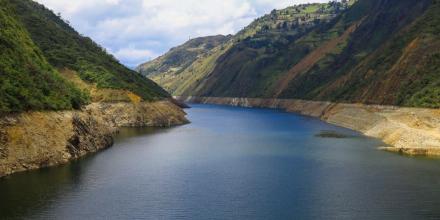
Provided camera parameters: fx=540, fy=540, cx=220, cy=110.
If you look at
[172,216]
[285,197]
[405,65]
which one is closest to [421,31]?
[405,65]

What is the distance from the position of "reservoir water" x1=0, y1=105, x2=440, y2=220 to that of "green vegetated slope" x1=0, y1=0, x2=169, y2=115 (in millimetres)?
13121

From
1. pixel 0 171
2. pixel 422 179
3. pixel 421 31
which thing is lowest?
pixel 422 179

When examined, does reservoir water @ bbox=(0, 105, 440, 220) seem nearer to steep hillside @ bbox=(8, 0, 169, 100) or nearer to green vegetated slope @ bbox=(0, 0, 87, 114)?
green vegetated slope @ bbox=(0, 0, 87, 114)

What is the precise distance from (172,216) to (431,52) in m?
132

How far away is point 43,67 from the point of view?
11894 cm

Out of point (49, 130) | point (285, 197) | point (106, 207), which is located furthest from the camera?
point (49, 130)

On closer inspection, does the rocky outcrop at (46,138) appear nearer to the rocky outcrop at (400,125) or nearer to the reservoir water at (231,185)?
the reservoir water at (231,185)

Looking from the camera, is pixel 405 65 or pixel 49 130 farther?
pixel 405 65

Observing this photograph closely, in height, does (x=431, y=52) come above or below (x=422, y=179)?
above

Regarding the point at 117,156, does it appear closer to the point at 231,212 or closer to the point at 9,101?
the point at 9,101

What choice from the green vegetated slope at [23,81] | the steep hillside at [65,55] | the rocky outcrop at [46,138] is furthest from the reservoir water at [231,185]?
the steep hillside at [65,55]

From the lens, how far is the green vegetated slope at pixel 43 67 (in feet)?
300

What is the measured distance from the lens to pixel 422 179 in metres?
77.6

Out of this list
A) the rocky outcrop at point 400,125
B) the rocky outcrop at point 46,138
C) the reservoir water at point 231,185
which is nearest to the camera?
the reservoir water at point 231,185
